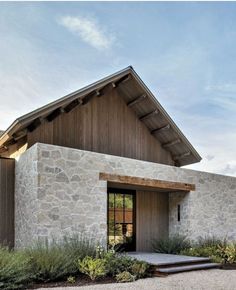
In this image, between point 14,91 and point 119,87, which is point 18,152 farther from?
point 119,87

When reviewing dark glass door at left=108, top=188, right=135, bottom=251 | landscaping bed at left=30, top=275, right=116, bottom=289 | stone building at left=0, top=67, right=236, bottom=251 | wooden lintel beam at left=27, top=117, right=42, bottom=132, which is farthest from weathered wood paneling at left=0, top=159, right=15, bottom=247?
dark glass door at left=108, top=188, right=135, bottom=251

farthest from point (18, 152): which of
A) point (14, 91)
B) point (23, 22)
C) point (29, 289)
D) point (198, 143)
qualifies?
point (198, 143)

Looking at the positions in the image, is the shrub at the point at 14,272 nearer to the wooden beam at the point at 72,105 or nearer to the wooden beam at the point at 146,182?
the wooden beam at the point at 146,182

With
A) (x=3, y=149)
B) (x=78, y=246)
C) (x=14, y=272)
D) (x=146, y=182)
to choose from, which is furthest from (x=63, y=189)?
(x=3, y=149)

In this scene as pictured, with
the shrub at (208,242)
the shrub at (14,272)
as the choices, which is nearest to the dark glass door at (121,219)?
the shrub at (208,242)

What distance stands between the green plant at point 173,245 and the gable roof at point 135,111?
3.88m

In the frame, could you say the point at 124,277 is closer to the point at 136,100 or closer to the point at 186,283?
the point at 186,283

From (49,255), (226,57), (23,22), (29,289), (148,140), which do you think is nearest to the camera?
(29,289)

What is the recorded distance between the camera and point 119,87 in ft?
44.9

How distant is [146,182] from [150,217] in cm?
256

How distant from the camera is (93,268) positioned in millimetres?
8148

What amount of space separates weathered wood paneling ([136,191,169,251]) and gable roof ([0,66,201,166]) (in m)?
2.21

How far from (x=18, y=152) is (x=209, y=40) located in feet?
25.8

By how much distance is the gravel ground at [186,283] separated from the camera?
7.55 meters
